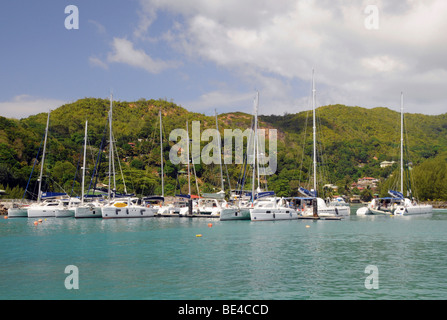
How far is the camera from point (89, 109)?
185000 millimetres

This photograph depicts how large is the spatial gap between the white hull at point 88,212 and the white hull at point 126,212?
3.68 metres

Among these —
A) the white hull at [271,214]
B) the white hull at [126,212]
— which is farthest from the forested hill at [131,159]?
the white hull at [271,214]

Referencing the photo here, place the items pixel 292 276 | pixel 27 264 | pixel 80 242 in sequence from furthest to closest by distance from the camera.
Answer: pixel 80 242 → pixel 27 264 → pixel 292 276

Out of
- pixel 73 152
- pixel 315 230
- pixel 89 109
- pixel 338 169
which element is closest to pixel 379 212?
pixel 315 230

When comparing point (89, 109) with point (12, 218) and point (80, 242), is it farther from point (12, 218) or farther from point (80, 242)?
point (80, 242)

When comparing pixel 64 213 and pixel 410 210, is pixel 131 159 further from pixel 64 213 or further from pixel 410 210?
pixel 410 210

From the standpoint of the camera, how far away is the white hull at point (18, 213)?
6347 cm

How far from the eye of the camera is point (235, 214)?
191 ft

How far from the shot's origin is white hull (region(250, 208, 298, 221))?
55.6m

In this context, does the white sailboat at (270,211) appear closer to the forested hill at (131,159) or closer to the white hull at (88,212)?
the forested hill at (131,159)

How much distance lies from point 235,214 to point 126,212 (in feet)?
51.7

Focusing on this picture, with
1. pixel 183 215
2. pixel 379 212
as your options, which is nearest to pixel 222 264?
pixel 183 215

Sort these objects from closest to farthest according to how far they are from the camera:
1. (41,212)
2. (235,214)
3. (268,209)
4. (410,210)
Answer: (268,209)
(235,214)
(41,212)
(410,210)
